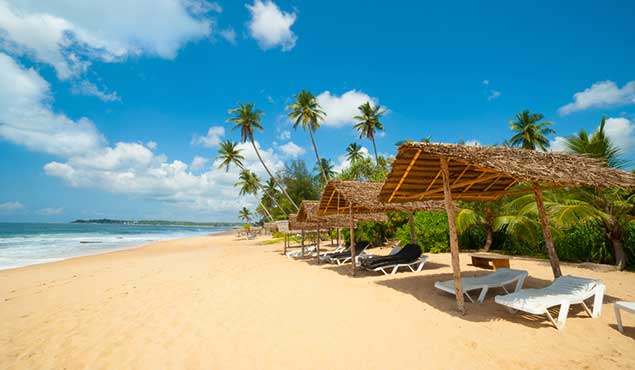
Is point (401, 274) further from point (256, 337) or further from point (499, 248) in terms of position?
point (499, 248)

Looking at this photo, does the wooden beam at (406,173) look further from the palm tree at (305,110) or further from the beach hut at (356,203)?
the palm tree at (305,110)

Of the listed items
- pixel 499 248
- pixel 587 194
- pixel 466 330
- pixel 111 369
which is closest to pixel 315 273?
pixel 466 330

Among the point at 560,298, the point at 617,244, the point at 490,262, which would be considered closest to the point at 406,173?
the point at 560,298

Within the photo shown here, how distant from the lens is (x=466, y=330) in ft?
14.0

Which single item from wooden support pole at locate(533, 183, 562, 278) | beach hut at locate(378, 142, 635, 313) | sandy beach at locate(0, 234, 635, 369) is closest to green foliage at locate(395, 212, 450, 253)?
sandy beach at locate(0, 234, 635, 369)

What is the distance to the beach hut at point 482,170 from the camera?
4812mm

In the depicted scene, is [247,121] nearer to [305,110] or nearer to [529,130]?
[305,110]

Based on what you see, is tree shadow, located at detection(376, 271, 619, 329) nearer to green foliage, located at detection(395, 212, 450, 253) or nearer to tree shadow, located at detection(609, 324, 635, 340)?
tree shadow, located at detection(609, 324, 635, 340)

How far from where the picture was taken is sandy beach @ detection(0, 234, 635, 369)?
3.54 metres

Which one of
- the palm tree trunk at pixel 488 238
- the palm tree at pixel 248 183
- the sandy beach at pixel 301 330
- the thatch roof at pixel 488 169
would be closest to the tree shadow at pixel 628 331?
the sandy beach at pixel 301 330

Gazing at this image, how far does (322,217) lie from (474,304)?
24.8 feet

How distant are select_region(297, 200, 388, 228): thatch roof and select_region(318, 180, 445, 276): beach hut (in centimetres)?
68

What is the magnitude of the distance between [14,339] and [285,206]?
126 feet

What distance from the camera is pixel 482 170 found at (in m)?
5.88
